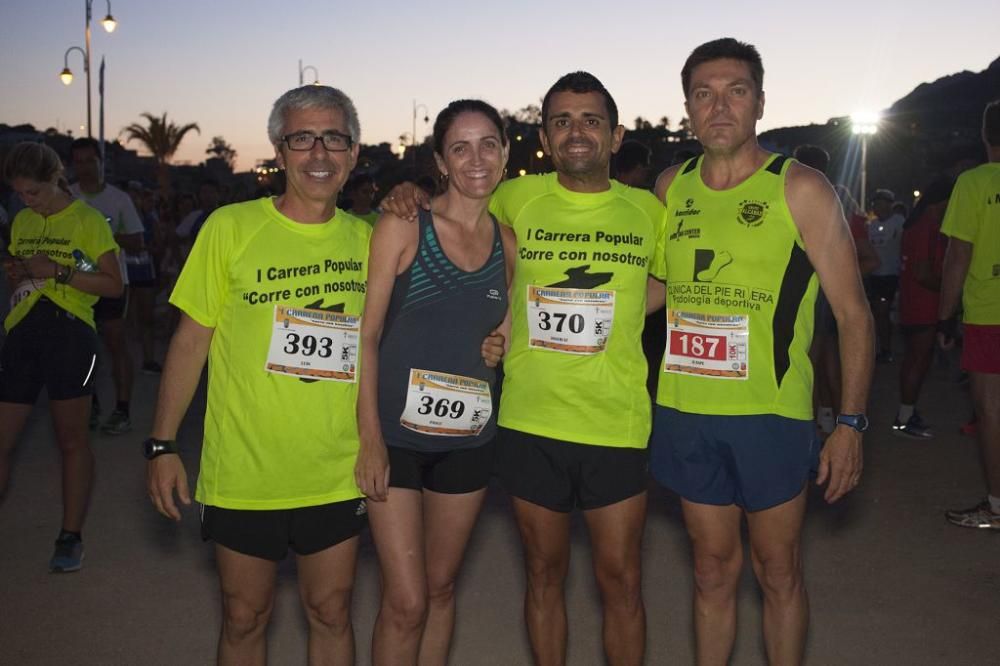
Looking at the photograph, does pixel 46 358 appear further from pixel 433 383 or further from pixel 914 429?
pixel 914 429

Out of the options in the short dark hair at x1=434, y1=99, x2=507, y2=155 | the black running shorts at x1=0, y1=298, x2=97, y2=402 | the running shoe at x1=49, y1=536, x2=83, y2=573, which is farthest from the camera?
the running shoe at x1=49, y1=536, x2=83, y2=573

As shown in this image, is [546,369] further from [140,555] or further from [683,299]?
[140,555]

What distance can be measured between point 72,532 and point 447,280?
3.14 meters

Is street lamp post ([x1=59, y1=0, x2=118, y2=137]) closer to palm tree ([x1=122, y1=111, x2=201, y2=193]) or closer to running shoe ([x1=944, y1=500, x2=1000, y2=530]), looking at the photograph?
palm tree ([x1=122, y1=111, x2=201, y2=193])

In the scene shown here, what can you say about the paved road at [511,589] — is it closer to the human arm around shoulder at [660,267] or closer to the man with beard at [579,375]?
the man with beard at [579,375]

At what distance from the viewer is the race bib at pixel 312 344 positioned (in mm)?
3141

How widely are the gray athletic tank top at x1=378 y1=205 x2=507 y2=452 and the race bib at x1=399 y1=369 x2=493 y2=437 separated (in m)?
0.01

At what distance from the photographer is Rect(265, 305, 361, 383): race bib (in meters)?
3.14

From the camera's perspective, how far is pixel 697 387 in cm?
363

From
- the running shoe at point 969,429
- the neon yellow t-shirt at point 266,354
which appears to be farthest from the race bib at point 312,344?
the running shoe at point 969,429

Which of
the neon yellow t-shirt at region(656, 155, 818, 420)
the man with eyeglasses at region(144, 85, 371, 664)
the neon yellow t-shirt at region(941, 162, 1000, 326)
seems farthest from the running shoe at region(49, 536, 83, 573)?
the neon yellow t-shirt at region(941, 162, 1000, 326)

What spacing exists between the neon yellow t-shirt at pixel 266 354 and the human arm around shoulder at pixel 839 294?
162 cm

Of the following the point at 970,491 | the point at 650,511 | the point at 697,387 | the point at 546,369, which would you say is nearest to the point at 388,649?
the point at 546,369

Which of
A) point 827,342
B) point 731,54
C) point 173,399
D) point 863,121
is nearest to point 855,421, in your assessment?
point 731,54
